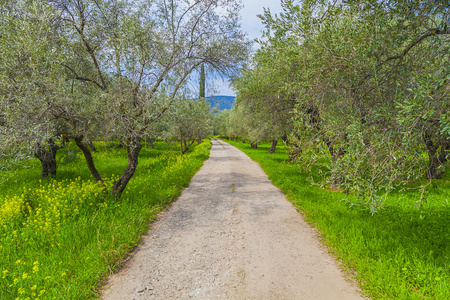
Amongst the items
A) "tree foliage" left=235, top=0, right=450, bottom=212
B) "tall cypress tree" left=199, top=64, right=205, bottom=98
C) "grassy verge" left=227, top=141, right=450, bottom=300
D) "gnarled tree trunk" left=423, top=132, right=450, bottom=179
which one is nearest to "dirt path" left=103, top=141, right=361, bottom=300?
"grassy verge" left=227, top=141, right=450, bottom=300

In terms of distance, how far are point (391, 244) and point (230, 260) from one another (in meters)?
3.68

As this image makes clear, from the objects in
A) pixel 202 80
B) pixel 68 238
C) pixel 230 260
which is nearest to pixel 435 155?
pixel 230 260

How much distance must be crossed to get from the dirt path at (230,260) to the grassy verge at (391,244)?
0.41 meters

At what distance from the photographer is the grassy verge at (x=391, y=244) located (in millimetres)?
3736

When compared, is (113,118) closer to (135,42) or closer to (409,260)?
(135,42)

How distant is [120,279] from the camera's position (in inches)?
165

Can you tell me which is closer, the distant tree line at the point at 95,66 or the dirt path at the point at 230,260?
the dirt path at the point at 230,260

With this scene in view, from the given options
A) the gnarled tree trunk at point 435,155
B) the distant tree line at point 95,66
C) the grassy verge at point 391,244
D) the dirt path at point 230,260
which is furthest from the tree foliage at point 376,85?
the distant tree line at point 95,66

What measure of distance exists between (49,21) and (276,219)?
9.16 meters

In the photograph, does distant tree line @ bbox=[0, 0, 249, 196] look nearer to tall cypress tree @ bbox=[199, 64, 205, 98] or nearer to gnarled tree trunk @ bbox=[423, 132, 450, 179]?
tall cypress tree @ bbox=[199, 64, 205, 98]

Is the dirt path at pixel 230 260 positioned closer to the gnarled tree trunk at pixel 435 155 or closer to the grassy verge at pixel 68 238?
the grassy verge at pixel 68 238

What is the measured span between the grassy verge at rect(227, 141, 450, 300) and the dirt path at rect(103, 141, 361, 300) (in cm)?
41

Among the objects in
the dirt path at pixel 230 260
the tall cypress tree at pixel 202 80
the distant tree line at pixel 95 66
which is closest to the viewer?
the dirt path at pixel 230 260

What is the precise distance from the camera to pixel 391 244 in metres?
4.94
